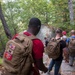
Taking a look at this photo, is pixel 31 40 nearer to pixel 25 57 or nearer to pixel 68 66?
pixel 25 57

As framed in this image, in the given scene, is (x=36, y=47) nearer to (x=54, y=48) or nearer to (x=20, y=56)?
(x=20, y=56)

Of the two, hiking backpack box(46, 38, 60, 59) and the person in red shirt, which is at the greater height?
the person in red shirt

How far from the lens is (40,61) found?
10.2 ft

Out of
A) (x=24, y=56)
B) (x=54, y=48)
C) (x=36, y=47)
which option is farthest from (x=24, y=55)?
(x=54, y=48)

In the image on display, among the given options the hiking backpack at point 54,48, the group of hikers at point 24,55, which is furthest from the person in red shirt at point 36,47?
the hiking backpack at point 54,48

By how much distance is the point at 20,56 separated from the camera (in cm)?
302

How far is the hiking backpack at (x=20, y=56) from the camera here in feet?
9.86

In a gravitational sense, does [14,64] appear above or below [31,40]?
below

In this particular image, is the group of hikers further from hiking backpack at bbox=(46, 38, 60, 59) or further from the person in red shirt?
hiking backpack at bbox=(46, 38, 60, 59)

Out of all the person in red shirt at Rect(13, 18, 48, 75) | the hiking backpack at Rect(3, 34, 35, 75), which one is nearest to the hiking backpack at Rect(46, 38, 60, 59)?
the person in red shirt at Rect(13, 18, 48, 75)

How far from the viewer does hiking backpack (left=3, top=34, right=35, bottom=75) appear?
3.00 m

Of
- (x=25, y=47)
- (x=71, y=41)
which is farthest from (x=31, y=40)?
(x=71, y=41)

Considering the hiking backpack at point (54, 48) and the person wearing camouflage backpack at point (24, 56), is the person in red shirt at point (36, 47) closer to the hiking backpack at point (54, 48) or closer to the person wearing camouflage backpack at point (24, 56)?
the person wearing camouflage backpack at point (24, 56)

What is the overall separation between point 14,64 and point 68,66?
531cm
